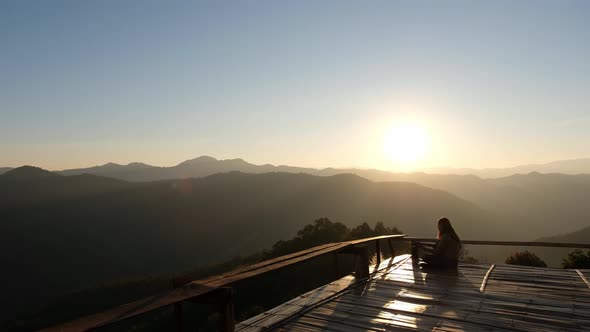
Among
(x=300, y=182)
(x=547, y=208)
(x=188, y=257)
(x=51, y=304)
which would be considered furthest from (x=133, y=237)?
(x=547, y=208)

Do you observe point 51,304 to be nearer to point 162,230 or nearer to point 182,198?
point 162,230

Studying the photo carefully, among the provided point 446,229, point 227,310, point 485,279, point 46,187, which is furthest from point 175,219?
point 227,310

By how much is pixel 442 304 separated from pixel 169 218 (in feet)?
322

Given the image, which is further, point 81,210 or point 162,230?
point 81,210

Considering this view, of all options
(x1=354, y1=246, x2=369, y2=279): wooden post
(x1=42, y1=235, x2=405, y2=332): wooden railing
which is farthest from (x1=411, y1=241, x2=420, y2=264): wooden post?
(x1=42, y1=235, x2=405, y2=332): wooden railing

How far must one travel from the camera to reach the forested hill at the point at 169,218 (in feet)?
251

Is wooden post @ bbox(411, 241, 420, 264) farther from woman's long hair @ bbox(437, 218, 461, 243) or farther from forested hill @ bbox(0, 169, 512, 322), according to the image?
forested hill @ bbox(0, 169, 512, 322)

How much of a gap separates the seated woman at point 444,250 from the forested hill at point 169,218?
75.3 m

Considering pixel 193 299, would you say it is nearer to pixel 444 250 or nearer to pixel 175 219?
pixel 444 250

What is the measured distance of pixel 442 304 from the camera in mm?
4797

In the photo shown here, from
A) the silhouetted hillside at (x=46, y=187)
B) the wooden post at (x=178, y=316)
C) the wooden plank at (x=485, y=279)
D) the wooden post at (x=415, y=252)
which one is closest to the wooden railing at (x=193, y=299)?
the wooden post at (x=178, y=316)

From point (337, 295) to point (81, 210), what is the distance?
10817cm

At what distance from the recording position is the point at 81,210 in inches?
3856

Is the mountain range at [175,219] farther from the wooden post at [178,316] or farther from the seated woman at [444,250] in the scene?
the wooden post at [178,316]
